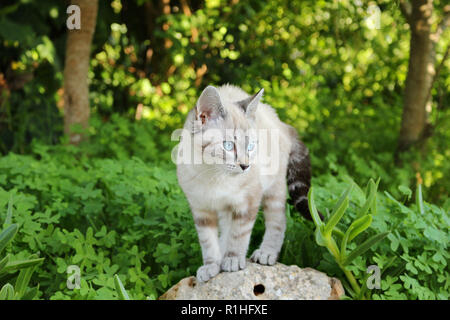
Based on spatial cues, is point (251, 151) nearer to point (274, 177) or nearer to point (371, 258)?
point (274, 177)

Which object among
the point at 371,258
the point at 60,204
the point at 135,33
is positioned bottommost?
the point at 371,258

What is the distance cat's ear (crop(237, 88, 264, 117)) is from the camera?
244 cm

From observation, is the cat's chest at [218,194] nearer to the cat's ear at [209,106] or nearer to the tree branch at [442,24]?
the cat's ear at [209,106]

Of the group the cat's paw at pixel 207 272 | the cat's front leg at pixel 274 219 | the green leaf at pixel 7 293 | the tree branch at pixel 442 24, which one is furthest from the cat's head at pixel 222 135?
the tree branch at pixel 442 24

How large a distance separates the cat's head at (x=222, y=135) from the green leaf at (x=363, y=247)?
62cm

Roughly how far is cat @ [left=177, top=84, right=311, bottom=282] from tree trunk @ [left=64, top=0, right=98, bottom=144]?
6.52ft

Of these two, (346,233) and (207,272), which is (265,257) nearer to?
(207,272)

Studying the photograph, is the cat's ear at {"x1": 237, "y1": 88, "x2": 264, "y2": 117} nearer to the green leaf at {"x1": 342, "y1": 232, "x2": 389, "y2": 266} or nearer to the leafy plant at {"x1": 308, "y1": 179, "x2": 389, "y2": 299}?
the leafy plant at {"x1": 308, "y1": 179, "x2": 389, "y2": 299}

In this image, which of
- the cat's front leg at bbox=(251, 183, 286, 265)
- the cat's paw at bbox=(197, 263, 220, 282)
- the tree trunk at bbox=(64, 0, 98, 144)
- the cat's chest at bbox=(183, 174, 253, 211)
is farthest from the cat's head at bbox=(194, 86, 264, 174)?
the tree trunk at bbox=(64, 0, 98, 144)

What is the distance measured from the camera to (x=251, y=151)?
2.37 meters

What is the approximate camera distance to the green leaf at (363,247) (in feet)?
7.39

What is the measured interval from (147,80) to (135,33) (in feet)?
1.78

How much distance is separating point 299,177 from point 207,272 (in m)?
0.76

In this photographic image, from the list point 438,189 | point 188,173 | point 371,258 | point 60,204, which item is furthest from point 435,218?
point 60,204
